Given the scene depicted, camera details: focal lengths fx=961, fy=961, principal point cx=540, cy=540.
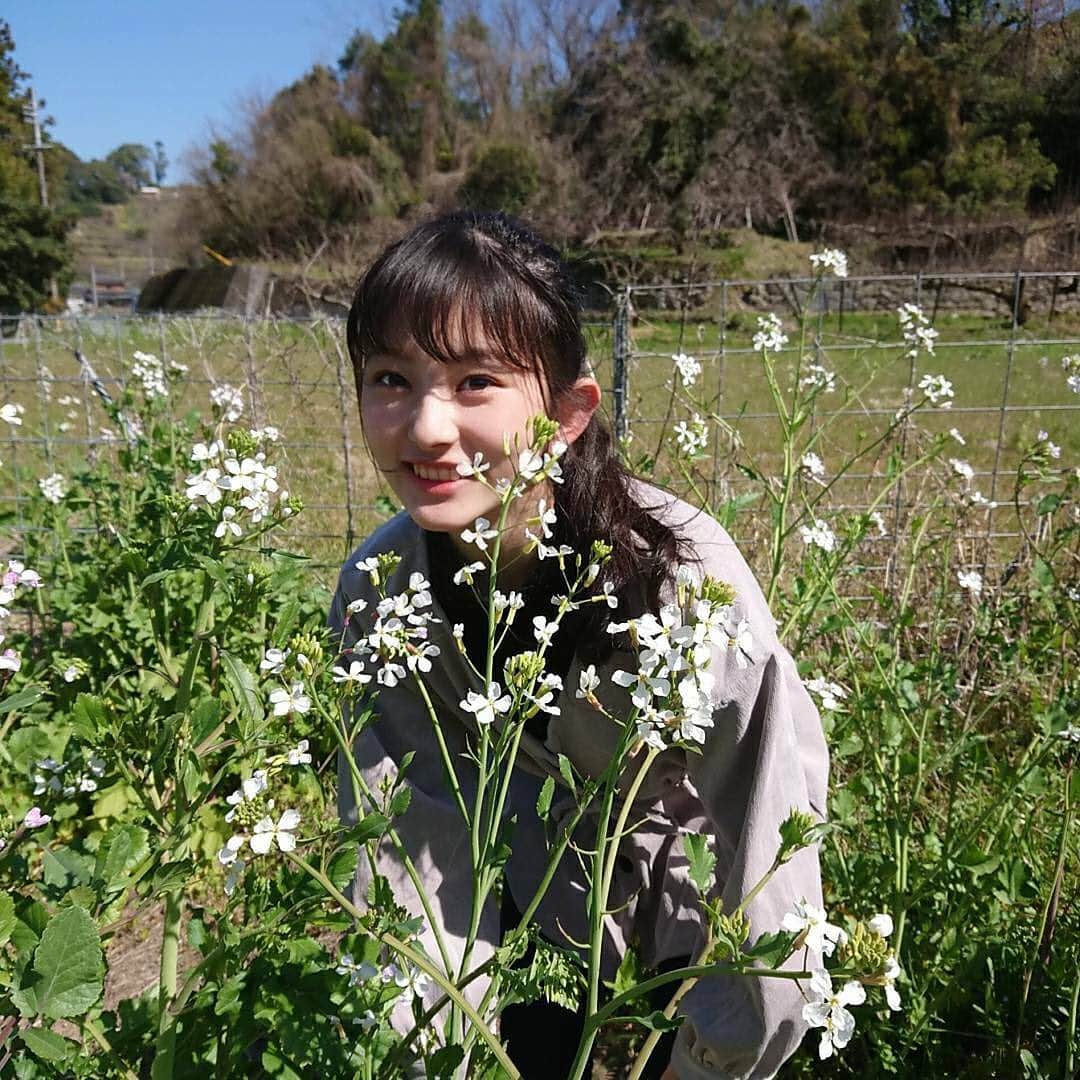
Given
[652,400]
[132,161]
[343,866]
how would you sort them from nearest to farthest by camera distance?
[343,866] < [652,400] < [132,161]

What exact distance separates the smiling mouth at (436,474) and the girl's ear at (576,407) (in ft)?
0.68

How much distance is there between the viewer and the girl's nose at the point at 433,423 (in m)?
1.16

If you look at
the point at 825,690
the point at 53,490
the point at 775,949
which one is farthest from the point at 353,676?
the point at 53,490

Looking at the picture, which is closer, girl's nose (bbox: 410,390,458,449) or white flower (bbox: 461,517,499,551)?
white flower (bbox: 461,517,499,551)

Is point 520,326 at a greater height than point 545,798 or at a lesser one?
greater

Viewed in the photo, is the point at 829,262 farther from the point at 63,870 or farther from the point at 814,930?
the point at 63,870

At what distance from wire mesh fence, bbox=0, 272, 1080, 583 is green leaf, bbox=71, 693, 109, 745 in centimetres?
107

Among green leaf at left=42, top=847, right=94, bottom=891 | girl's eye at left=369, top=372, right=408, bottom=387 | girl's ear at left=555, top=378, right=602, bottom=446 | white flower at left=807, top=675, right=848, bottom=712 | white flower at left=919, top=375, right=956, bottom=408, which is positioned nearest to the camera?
green leaf at left=42, top=847, right=94, bottom=891

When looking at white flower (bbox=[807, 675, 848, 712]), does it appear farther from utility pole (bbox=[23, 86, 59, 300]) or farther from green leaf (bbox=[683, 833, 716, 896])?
utility pole (bbox=[23, 86, 59, 300])

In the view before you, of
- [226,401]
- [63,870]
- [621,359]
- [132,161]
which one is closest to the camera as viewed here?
[63,870]

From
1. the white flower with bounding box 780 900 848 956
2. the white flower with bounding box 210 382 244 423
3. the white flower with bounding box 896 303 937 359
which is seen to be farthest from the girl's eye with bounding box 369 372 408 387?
the white flower with bounding box 210 382 244 423

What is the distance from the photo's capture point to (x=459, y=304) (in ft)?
3.92

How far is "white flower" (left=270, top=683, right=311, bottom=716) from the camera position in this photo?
0.81 m

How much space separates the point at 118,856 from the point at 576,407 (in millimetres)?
801
